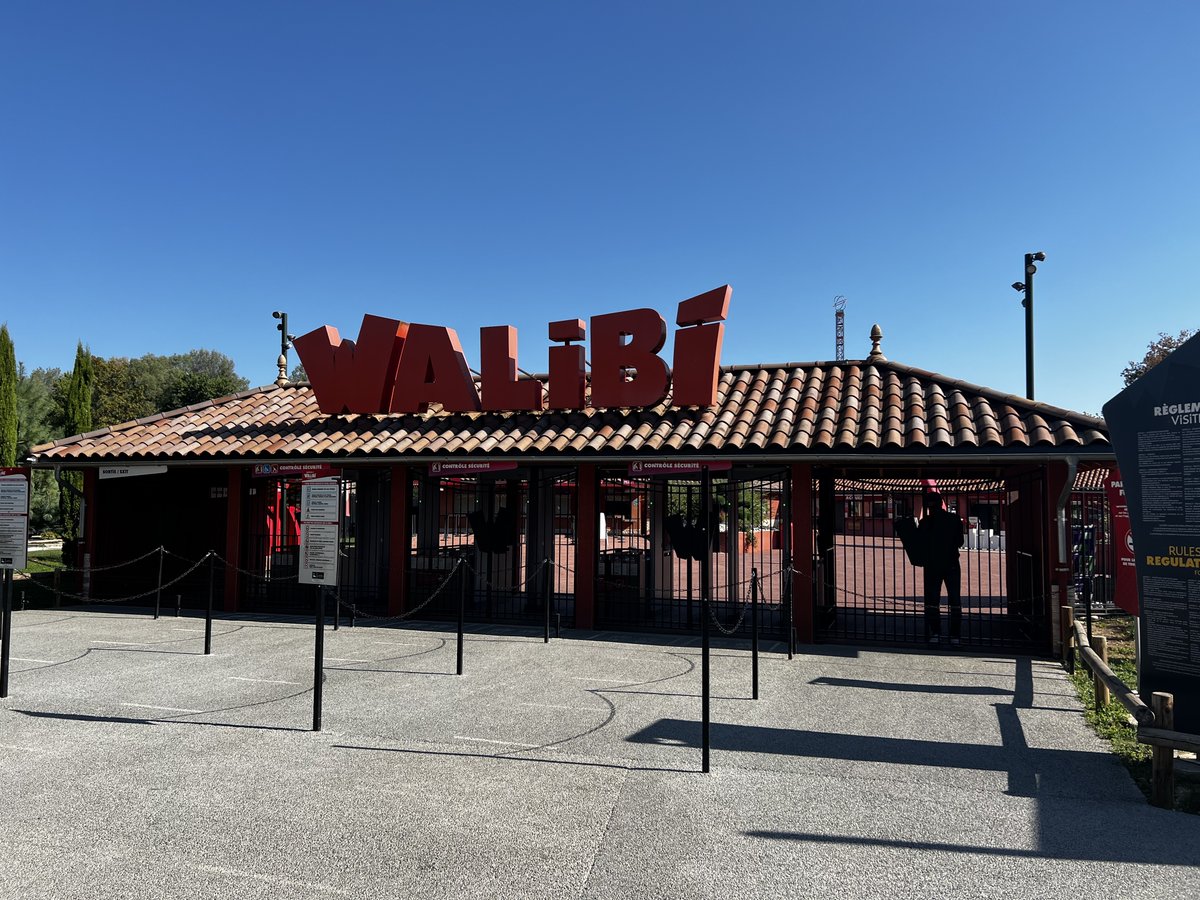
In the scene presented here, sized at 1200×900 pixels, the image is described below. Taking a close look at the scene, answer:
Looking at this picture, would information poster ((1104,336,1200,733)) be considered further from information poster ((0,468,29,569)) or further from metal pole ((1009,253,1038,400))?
metal pole ((1009,253,1038,400))

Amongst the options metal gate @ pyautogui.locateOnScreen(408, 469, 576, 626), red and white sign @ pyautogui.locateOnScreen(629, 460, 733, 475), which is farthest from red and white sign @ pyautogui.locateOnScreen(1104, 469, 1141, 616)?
metal gate @ pyautogui.locateOnScreen(408, 469, 576, 626)

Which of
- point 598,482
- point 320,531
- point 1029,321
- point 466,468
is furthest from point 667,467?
point 1029,321

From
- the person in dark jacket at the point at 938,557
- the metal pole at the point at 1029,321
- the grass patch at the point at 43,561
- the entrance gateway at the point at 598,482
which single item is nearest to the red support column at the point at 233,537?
the entrance gateway at the point at 598,482

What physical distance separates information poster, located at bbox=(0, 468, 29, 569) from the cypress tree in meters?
27.6

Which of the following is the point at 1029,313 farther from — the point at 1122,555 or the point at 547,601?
the point at 547,601

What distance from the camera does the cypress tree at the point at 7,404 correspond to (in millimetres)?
30672

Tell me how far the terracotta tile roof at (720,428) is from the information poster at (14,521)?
221 inches

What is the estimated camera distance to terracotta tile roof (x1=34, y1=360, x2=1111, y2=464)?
1103cm

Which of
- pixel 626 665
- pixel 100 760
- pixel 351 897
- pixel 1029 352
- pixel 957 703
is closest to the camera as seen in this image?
pixel 351 897

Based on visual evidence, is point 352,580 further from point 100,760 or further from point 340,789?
point 340,789

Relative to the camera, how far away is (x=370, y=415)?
51.4ft

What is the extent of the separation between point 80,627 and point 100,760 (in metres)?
8.37

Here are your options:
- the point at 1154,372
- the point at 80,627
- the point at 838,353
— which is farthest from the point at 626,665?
the point at 838,353

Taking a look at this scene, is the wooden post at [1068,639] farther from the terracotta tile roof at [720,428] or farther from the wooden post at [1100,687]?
the terracotta tile roof at [720,428]
